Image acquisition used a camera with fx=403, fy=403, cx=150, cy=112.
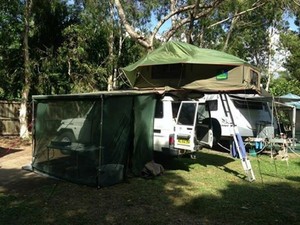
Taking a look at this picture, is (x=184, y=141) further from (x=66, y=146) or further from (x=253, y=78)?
(x=66, y=146)

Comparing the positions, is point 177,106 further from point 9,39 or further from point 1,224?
point 9,39

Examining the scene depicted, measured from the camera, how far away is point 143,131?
398 inches

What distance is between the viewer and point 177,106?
10.4 m

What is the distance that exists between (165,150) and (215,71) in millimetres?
2511

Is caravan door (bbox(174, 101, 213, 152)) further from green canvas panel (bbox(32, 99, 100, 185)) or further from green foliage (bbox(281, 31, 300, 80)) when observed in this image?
green foliage (bbox(281, 31, 300, 80))

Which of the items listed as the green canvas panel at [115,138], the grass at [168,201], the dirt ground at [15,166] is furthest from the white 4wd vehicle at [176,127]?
the dirt ground at [15,166]

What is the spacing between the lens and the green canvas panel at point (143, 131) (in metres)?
9.87

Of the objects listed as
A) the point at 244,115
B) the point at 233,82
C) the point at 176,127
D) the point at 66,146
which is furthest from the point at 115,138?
the point at 244,115

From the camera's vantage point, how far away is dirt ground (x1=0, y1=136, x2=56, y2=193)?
8914mm

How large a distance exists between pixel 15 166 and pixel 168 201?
5.23m

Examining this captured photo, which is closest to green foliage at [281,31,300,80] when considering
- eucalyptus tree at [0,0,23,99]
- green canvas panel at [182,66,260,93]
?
eucalyptus tree at [0,0,23,99]

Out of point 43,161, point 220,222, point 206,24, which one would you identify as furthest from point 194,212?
point 206,24

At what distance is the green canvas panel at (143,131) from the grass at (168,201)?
1.92 ft

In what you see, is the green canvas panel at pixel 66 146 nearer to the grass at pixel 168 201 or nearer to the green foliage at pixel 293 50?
the grass at pixel 168 201
